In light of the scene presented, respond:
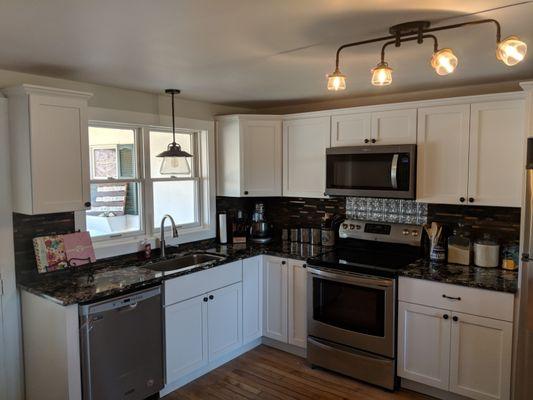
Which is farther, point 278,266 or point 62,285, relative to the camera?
point 278,266

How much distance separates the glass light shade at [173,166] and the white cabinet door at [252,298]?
995mm

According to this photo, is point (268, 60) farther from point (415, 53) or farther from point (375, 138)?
point (375, 138)

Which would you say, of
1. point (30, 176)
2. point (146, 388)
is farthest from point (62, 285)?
point (146, 388)

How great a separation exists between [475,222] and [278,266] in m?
1.60

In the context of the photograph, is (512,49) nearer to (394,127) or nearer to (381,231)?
(394,127)

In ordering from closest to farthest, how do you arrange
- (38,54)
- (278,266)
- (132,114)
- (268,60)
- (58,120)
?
(38,54), (268,60), (58,120), (132,114), (278,266)

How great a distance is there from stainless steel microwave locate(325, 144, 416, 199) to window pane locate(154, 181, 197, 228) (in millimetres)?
1299

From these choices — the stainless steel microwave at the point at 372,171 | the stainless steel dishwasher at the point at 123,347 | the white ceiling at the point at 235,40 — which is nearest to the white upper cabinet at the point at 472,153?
the stainless steel microwave at the point at 372,171

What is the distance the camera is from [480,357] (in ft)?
8.60

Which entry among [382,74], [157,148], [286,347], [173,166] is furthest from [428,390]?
[157,148]

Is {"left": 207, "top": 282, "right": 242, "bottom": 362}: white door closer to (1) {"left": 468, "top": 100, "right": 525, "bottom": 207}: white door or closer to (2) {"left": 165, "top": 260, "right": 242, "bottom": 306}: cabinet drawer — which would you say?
(2) {"left": 165, "top": 260, "right": 242, "bottom": 306}: cabinet drawer

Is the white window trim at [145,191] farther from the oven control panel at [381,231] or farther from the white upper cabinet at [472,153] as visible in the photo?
the white upper cabinet at [472,153]

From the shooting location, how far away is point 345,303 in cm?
308

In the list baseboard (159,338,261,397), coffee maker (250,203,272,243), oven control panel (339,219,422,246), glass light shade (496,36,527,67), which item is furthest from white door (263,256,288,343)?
glass light shade (496,36,527,67)
